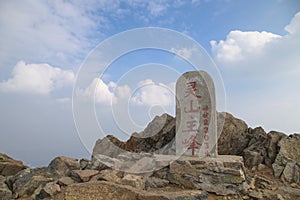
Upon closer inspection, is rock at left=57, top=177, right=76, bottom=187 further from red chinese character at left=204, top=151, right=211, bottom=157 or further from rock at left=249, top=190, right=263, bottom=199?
rock at left=249, top=190, right=263, bottom=199

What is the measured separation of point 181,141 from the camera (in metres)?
8.61

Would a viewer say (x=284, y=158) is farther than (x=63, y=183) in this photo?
Yes

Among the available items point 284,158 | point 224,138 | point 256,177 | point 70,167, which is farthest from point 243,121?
point 70,167

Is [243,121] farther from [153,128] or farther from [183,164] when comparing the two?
[183,164]

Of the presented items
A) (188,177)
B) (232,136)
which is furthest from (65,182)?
(232,136)

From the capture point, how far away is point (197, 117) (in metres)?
8.42

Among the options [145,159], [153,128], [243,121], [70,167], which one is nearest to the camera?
[145,159]

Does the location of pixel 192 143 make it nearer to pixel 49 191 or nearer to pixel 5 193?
pixel 49 191

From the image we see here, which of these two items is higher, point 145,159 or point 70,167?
point 145,159

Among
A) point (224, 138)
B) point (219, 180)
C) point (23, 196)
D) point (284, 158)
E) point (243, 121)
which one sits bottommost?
point (23, 196)

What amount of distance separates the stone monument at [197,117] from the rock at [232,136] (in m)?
3.16

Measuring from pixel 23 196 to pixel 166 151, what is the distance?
19.3 feet

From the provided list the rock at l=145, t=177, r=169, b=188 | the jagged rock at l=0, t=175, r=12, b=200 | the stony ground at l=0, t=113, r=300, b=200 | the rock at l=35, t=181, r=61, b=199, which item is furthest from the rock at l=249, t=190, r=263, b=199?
the jagged rock at l=0, t=175, r=12, b=200

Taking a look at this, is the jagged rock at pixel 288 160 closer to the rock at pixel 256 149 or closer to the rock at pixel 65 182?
the rock at pixel 256 149
